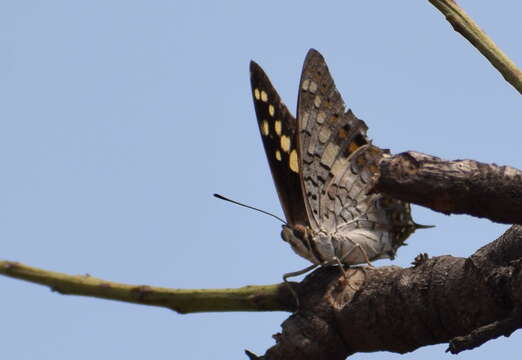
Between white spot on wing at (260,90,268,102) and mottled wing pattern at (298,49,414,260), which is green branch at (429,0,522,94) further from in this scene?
white spot on wing at (260,90,268,102)

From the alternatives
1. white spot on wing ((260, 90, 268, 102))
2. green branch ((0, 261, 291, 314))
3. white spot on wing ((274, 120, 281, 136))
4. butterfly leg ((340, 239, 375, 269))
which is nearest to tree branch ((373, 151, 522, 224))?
green branch ((0, 261, 291, 314))

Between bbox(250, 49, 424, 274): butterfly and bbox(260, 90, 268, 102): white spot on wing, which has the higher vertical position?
bbox(260, 90, 268, 102): white spot on wing

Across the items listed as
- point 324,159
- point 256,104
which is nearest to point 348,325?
point 324,159

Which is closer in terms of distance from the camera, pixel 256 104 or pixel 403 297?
pixel 403 297

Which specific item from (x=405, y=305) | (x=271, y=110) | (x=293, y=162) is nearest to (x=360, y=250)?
(x=293, y=162)

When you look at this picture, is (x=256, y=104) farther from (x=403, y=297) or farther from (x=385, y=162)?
(x=385, y=162)

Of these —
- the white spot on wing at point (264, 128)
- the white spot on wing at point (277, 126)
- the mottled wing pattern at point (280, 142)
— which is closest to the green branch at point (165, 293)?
the mottled wing pattern at point (280, 142)
